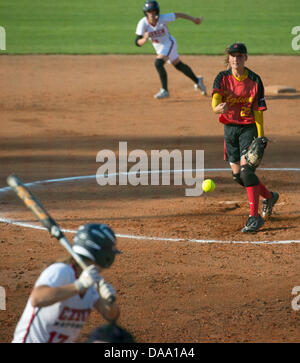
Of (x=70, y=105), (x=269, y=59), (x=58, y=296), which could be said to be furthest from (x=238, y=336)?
(x=269, y=59)

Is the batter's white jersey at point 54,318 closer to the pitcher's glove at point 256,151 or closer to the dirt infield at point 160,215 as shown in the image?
the dirt infield at point 160,215

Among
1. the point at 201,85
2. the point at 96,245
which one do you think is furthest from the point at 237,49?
the point at 201,85

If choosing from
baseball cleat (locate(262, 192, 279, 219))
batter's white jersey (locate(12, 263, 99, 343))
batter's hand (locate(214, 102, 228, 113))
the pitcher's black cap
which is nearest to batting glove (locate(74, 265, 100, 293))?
batter's white jersey (locate(12, 263, 99, 343))

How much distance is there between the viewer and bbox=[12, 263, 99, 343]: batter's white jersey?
191 inches

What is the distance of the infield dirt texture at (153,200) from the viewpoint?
7422 mm

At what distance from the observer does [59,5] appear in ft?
136

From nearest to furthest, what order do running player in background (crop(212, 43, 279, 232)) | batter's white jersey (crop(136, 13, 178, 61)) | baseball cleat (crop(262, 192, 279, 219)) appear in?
running player in background (crop(212, 43, 279, 232)) → baseball cleat (crop(262, 192, 279, 219)) → batter's white jersey (crop(136, 13, 178, 61))

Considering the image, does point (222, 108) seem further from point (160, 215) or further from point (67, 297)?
point (67, 297)

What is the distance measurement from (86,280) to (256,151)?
205 inches

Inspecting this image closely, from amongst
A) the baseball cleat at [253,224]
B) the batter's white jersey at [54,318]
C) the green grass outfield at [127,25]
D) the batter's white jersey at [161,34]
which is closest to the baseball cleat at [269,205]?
the baseball cleat at [253,224]

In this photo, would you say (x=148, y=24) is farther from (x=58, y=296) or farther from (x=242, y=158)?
(x=58, y=296)

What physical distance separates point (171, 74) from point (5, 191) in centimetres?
1244

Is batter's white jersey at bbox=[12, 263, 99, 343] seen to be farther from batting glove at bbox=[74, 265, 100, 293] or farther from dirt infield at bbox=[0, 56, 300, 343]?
dirt infield at bbox=[0, 56, 300, 343]
